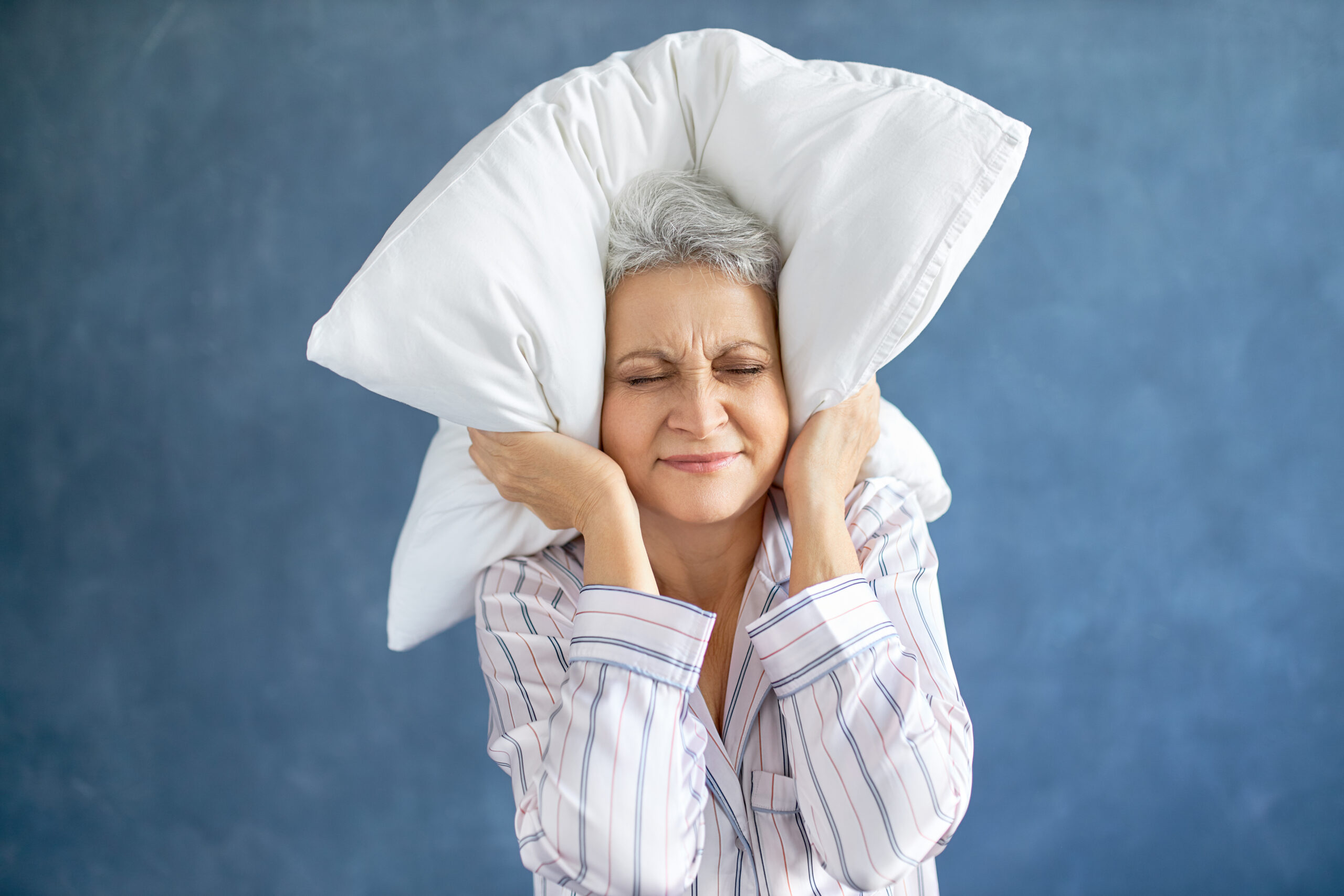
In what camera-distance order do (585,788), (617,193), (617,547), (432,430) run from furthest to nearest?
(432,430) < (617,193) < (617,547) < (585,788)

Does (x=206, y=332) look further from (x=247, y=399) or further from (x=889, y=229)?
(x=889, y=229)

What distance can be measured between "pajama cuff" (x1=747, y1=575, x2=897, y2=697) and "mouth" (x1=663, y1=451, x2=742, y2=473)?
0.68ft

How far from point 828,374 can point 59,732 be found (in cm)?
182

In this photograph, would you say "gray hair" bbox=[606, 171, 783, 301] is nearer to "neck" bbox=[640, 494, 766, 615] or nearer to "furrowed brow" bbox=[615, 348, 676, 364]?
"furrowed brow" bbox=[615, 348, 676, 364]

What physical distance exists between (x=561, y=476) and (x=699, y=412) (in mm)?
212

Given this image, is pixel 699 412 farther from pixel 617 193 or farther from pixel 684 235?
pixel 617 193

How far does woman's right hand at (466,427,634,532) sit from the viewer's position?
1.10 metres

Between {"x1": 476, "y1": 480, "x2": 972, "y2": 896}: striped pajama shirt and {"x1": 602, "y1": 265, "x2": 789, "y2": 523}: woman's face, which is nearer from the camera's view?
{"x1": 476, "y1": 480, "x2": 972, "y2": 896}: striped pajama shirt

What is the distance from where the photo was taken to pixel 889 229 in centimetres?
104

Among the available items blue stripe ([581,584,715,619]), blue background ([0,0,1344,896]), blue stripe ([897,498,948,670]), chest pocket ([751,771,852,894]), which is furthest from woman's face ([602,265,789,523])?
blue background ([0,0,1344,896])

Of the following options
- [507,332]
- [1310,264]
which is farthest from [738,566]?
[1310,264]

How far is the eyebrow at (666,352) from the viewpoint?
1.12m

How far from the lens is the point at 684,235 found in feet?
3.69

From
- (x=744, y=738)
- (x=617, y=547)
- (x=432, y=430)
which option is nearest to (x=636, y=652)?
(x=617, y=547)
